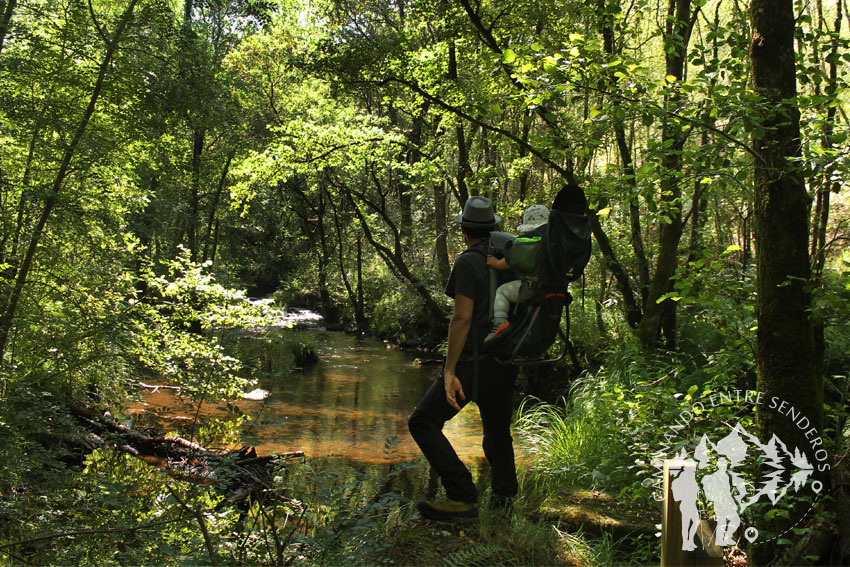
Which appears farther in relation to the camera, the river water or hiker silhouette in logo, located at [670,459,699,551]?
the river water

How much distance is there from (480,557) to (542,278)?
1.75m

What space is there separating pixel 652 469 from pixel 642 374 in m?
3.49

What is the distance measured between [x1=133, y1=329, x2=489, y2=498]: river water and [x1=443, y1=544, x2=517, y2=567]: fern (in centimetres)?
62

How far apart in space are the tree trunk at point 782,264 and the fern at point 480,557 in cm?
144

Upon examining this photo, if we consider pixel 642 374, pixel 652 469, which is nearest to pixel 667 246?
pixel 642 374

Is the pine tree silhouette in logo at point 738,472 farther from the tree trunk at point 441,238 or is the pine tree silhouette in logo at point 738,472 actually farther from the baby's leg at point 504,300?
the tree trunk at point 441,238

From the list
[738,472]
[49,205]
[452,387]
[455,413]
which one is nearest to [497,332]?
[452,387]

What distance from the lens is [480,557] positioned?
3.37 metres

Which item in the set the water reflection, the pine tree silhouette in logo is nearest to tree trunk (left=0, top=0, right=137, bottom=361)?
the water reflection

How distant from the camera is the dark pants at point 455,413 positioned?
12.7 feet

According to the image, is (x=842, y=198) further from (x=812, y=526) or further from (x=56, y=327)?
(x=56, y=327)

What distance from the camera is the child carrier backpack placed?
3.50 meters

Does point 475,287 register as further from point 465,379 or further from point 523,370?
point 523,370

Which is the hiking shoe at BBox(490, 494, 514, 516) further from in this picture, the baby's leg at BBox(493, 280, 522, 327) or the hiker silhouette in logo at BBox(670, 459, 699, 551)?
the hiker silhouette in logo at BBox(670, 459, 699, 551)
